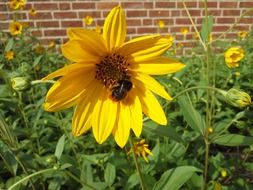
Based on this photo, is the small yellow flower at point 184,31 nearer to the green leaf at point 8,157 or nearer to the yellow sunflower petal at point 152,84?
the green leaf at point 8,157

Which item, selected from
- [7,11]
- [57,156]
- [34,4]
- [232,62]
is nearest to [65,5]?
[34,4]

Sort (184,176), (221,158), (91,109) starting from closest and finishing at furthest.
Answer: (91,109) < (184,176) < (221,158)

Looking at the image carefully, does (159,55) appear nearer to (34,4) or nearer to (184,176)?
(184,176)

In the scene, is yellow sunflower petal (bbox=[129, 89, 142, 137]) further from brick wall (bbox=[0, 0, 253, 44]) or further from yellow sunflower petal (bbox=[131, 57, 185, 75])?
brick wall (bbox=[0, 0, 253, 44])

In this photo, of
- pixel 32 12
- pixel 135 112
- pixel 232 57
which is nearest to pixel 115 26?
pixel 135 112

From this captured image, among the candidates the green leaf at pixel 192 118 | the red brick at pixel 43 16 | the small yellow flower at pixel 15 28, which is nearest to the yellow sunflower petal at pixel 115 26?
the green leaf at pixel 192 118

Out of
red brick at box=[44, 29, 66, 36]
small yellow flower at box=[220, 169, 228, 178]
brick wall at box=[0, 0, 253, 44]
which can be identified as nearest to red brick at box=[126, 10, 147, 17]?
brick wall at box=[0, 0, 253, 44]

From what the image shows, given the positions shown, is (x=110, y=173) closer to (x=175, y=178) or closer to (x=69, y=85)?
(x=175, y=178)
